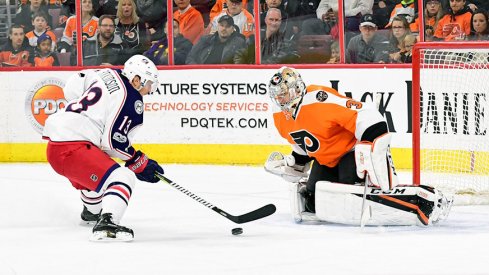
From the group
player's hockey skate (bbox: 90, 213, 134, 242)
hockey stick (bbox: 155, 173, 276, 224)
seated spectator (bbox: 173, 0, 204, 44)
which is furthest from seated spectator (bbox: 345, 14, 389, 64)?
player's hockey skate (bbox: 90, 213, 134, 242)

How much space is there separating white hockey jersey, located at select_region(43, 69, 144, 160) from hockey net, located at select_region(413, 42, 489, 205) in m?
1.69

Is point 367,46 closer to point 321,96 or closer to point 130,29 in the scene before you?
point 130,29

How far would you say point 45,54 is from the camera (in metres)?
8.55

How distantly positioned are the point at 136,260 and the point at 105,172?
0.76 meters

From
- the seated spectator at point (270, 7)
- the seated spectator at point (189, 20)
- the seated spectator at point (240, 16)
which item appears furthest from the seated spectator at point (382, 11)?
the seated spectator at point (189, 20)

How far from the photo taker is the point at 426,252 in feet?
14.8

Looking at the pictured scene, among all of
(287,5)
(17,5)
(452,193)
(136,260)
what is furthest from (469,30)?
(136,260)

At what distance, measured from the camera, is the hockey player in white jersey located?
5051mm

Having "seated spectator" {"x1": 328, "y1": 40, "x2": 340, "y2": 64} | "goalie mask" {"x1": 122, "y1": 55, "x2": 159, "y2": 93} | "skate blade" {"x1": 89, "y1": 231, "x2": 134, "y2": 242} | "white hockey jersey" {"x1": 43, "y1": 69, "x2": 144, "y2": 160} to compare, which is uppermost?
"seated spectator" {"x1": 328, "y1": 40, "x2": 340, "y2": 64}

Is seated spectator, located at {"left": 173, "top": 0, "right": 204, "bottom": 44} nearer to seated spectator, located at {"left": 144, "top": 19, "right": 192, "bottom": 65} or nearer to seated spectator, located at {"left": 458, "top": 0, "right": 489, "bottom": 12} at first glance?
seated spectator, located at {"left": 144, "top": 19, "right": 192, "bottom": 65}

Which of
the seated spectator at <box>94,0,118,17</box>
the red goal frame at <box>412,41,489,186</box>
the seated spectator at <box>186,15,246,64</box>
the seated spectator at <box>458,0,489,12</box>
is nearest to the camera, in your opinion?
the red goal frame at <box>412,41,489,186</box>

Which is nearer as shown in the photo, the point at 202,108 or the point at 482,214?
the point at 482,214

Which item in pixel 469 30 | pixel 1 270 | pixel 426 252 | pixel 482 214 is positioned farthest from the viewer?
pixel 469 30

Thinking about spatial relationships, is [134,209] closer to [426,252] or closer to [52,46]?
[426,252]
